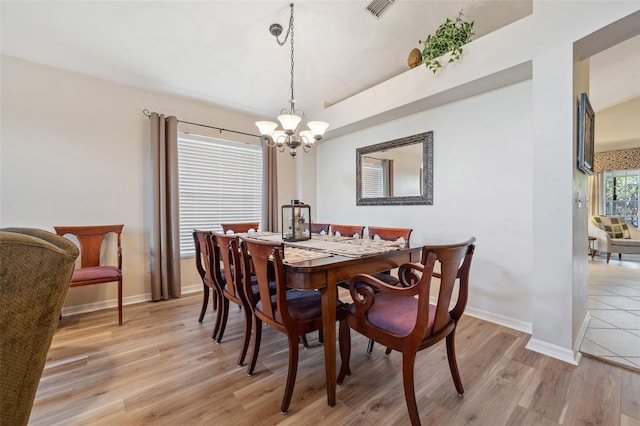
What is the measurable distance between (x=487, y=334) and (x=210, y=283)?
2.54 m

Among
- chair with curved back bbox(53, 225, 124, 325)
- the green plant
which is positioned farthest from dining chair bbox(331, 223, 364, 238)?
chair with curved back bbox(53, 225, 124, 325)

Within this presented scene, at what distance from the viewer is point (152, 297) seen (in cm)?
314

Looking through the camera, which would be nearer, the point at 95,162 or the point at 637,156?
the point at 95,162

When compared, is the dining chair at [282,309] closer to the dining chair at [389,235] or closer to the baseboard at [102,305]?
the dining chair at [389,235]

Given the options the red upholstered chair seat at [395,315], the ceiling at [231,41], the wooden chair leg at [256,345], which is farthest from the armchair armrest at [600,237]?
the wooden chair leg at [256,345]

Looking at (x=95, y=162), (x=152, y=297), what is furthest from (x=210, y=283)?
(x=95, y=162)

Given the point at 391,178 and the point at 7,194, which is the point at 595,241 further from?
the point at 7,194

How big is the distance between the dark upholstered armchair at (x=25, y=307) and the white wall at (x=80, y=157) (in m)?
2.53

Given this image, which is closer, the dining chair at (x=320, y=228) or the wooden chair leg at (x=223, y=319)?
the wooden chair leg at (x=223, y=319)

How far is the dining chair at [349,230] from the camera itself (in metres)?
2.82

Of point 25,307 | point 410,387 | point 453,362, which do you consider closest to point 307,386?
point 410,387

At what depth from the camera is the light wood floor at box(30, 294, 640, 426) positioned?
139cm

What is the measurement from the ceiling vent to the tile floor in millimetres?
3382

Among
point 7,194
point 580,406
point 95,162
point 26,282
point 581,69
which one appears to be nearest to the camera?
point 26,282
